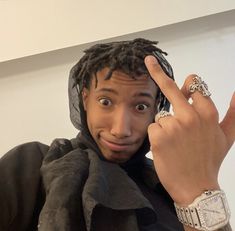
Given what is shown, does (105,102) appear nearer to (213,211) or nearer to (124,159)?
(124,159)

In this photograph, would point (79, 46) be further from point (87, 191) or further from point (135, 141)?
point (87, 191)

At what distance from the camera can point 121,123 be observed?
0.58 meters

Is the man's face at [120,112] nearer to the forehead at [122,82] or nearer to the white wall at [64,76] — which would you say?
the forehead at [122,82]

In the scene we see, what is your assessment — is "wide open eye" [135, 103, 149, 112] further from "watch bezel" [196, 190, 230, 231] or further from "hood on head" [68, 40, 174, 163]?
"watch bezel" [196, 190, 230, 231]

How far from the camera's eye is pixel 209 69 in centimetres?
107

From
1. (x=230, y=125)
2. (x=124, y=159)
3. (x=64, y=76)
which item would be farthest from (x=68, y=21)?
(x=230, y=125)

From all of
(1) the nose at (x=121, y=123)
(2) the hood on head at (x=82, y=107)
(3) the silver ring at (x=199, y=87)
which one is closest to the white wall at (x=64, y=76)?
(2) the hood on head at (x=82, y=107)

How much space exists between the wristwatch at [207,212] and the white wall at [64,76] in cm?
60

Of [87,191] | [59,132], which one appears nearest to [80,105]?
[87,191]

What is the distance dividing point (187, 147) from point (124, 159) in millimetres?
Answer: 203

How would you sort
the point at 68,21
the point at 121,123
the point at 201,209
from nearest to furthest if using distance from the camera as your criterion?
the point at 201,209 → the point at 121,123 → the point at 68,21

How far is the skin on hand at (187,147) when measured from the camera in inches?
17.3

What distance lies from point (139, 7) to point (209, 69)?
11.1 inches

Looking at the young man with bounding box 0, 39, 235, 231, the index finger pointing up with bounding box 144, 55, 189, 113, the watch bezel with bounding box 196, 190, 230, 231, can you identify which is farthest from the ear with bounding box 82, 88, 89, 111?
the watch bezel with bounding box 196, 190, 230, 231
